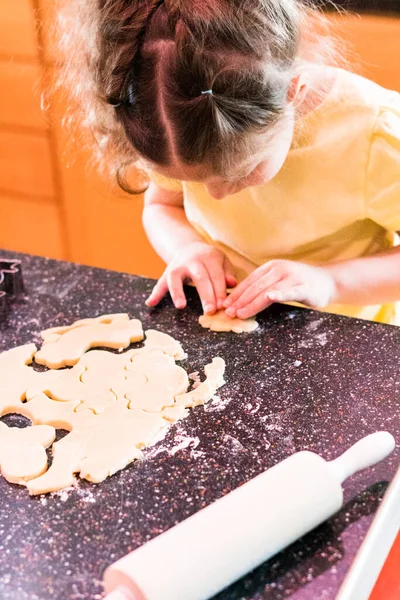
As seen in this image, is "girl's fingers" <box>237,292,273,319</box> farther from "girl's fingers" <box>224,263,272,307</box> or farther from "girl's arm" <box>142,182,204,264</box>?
"girl's arm" <box>142,182,204,264</box>

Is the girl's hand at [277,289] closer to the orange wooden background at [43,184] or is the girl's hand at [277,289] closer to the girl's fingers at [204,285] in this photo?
the girl's fingers at [204,285]

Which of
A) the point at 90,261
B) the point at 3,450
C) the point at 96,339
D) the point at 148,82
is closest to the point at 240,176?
the point at 148,82

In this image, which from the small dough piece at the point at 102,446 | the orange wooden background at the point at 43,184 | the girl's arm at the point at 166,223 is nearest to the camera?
the small dough piece at the point at 102,446

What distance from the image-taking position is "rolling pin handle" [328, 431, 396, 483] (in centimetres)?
56

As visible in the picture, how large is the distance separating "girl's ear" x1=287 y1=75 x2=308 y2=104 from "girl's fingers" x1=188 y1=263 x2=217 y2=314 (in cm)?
26

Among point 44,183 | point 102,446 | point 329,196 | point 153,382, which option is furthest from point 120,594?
point 44,183

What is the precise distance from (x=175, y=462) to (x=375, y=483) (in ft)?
0.59

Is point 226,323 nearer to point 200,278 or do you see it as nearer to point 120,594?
point 200,278

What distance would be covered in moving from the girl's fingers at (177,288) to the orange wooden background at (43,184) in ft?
2.92

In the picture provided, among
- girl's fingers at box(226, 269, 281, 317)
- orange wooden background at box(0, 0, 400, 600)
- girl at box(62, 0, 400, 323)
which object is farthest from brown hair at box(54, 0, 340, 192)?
orange wooden background at box(0, 0, 400, 600)

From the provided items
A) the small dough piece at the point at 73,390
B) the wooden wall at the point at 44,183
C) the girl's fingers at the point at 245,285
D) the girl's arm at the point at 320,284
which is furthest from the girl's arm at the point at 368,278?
the wooden wall at the point at 44,183

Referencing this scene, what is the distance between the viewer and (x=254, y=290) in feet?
2.81

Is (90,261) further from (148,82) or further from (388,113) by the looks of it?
(148,82)

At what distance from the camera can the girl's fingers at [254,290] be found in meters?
0.85
